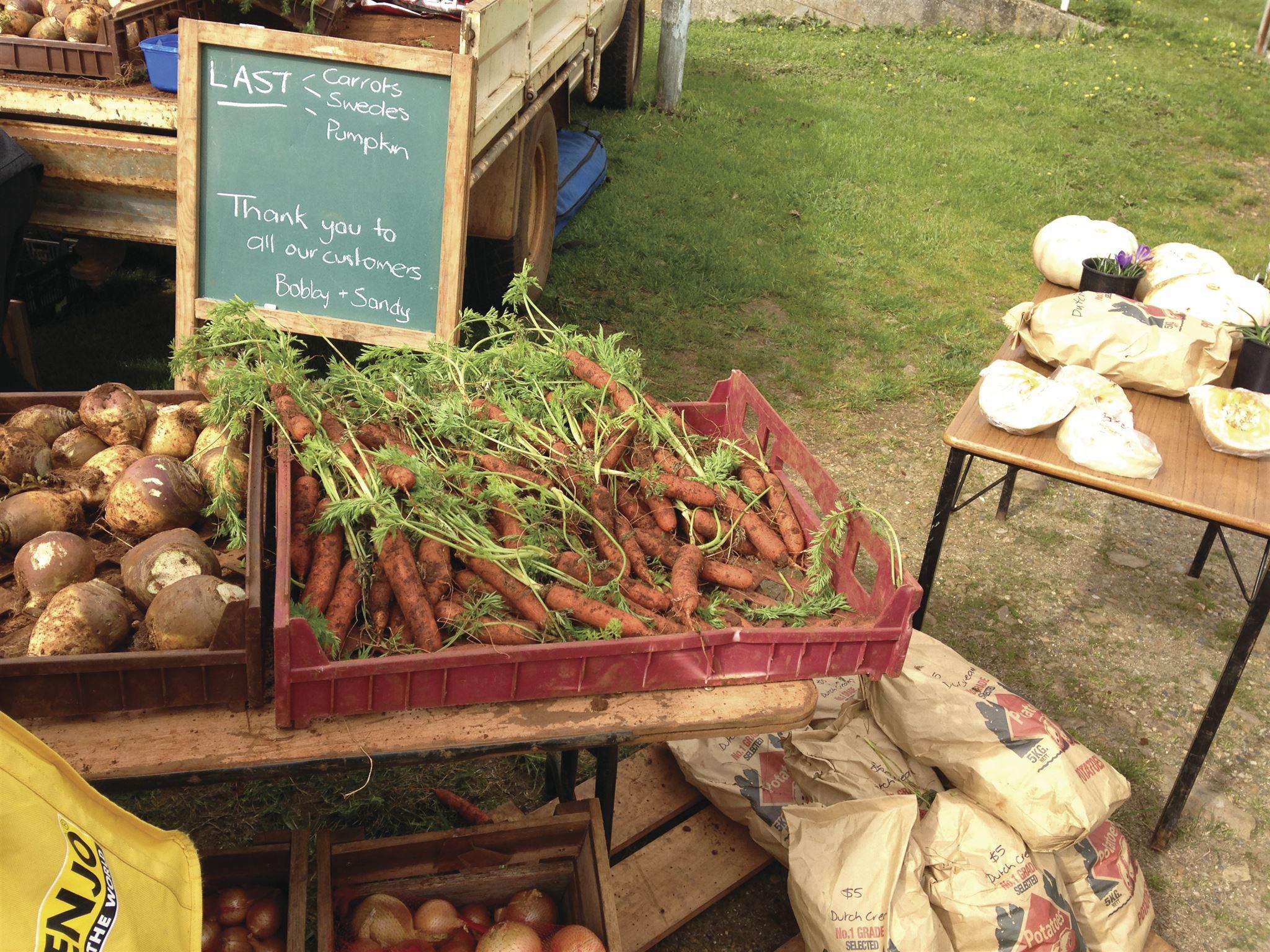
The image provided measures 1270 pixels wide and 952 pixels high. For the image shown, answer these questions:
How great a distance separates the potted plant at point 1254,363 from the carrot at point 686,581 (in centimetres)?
200

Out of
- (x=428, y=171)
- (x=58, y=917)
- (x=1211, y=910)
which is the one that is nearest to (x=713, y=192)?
(x=428, y=171)

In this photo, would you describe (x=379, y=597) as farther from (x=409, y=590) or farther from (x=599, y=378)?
(x=599, y=378)

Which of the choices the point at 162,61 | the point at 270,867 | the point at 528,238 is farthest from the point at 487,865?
the point at 528,238

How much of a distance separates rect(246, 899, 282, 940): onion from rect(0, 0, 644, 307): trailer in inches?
101

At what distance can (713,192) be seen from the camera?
808cm

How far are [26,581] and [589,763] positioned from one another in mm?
1883

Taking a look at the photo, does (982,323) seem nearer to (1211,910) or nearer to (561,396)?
(1211,910)

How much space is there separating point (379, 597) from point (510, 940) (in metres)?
0.79

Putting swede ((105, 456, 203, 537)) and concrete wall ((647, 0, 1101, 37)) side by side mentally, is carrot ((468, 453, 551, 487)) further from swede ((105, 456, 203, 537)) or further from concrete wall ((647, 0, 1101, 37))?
concrete wall ((647, 0, 1101, 37))

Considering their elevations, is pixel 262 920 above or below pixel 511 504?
below

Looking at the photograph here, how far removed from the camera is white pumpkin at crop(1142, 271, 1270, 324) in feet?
11.2

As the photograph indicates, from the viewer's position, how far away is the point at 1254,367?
3.13 m

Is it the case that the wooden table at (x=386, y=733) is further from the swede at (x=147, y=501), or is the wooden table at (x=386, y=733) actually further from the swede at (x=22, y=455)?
the swede at (x=22, y=455)

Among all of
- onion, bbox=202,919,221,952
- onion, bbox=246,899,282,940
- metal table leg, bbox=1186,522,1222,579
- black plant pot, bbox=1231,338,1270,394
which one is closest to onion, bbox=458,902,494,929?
onion, bbox=246,899,282,940
